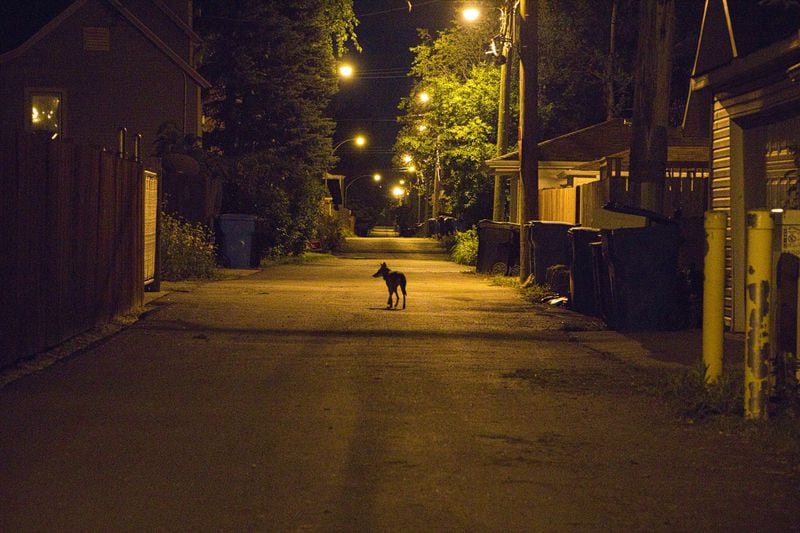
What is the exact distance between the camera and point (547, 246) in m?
21.8

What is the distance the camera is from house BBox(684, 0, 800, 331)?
12773 millimetres

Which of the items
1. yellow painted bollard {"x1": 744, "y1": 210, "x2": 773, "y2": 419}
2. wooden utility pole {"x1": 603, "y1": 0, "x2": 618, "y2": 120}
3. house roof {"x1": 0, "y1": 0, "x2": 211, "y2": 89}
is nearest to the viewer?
yellow painted bollard {"x1": 744, "y1": 210, "x2": 773, "y2": 419}

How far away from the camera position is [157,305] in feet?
57.3

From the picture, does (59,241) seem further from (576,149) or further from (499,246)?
(576,149)

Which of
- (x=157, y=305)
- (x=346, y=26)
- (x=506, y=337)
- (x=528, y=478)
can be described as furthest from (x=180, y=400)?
(x=346, y=26)

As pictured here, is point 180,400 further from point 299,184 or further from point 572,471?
point 299,184

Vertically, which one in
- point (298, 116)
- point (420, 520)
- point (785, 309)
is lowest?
point (420, 520)

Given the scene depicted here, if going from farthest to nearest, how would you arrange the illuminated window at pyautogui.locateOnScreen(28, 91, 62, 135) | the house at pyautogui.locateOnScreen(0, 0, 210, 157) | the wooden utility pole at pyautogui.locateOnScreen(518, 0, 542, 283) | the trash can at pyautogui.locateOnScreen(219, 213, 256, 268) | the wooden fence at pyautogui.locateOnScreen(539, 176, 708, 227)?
the illuminated window at pyautogui.locateOnScreen(28, 91, 62, 135)
the house at pyautogui.locateOnScreen(0, 0, 210, 157)
the trash can at pyautogui.locateOnScreen(219, 213, 256, 268)
the wooden utility pole at pyautogui.locateOnScreen(518, 0, 542, 283)
the wooden fence at pyautogui.locateOnScreen(539, 176, 708, 227)

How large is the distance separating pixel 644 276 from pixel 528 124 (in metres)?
9.85

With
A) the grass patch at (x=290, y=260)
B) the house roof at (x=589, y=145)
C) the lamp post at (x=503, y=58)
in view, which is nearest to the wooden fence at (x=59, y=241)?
the lamp post at (x=503, y=58)

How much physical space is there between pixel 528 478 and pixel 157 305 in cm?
1154

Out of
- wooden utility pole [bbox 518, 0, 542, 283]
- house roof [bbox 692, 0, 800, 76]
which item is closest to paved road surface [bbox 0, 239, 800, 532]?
house roof [bbox 692, 0, 800, 76]

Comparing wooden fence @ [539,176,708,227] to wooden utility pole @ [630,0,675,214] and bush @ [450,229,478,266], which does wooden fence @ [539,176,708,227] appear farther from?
bush @ [450,229,478,266]

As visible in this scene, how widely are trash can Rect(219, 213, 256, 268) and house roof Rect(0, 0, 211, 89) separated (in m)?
5.08
